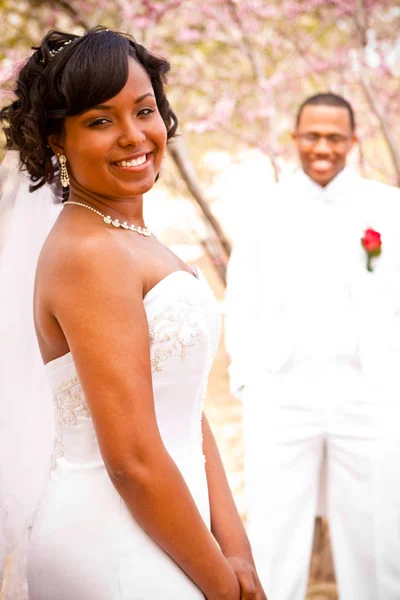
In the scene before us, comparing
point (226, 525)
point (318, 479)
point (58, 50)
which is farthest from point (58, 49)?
point (318, 479)

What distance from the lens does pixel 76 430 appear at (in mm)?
1817

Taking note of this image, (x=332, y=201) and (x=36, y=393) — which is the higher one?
(x=332, y=201)

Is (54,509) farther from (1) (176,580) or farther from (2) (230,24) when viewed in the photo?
(2) (230,24)

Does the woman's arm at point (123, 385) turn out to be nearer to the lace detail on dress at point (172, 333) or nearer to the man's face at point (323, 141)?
the lace detail on dress at point (172, 333)

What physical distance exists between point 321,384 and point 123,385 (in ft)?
8.18

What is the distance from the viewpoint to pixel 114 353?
160cm

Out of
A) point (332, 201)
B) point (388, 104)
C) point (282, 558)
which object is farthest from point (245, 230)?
point (388, 104)

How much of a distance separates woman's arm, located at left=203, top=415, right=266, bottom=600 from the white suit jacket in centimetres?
194

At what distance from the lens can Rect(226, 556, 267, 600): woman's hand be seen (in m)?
1.82

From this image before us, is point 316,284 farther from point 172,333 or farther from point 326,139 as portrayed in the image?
point 172,333

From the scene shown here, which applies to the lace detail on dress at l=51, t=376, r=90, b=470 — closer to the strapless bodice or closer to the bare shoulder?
the strapless bodice

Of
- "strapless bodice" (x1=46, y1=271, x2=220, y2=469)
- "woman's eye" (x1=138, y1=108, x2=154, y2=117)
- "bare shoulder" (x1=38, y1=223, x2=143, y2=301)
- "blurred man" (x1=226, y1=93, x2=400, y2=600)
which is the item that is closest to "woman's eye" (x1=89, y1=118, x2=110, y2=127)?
"woman's eye" (x1=138, y1=108, x2=154, y2=117)

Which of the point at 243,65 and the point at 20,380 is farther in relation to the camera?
the point at 243,65

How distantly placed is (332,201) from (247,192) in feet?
20.2
